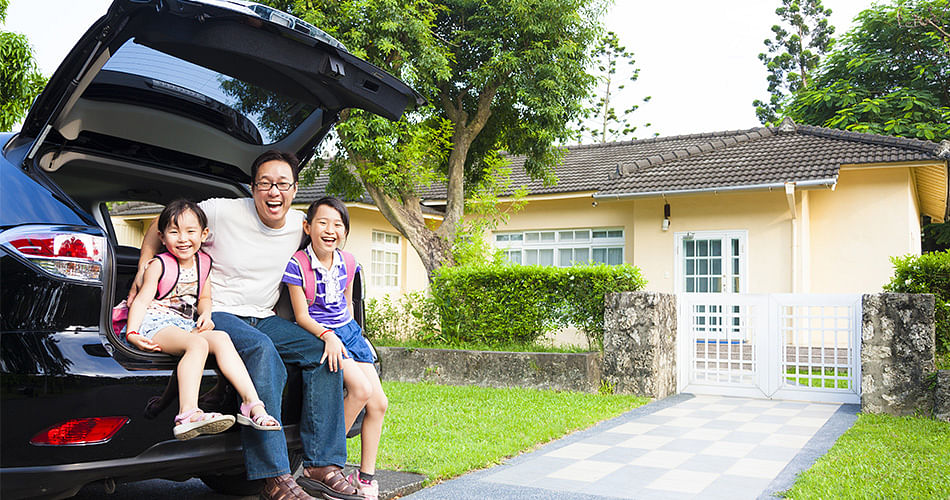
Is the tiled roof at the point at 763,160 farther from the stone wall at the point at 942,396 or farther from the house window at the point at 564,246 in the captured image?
the stone wall at the point at 942,396

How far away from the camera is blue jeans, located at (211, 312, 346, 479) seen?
3.08 m

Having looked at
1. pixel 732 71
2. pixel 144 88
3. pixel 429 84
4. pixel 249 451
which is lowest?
pixel 249 451

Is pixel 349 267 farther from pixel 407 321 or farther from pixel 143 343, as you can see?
pixel 407 321

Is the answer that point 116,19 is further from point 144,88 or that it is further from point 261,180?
point 261,180

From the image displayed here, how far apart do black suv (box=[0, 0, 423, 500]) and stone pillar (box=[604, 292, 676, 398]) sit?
5120 mm

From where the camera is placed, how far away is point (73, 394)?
258 centimetres

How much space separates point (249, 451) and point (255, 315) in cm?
70

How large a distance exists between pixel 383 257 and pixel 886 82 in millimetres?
17020

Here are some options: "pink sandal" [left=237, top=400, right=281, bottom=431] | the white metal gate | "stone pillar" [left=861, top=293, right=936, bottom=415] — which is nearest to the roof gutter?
the white metal gate

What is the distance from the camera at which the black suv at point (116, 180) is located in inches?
101

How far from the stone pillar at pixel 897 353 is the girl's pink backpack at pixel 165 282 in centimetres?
663

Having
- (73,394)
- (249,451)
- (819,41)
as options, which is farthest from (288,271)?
(819,41)

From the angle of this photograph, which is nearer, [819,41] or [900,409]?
[900,409]

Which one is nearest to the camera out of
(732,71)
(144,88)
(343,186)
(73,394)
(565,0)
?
(73,394)
